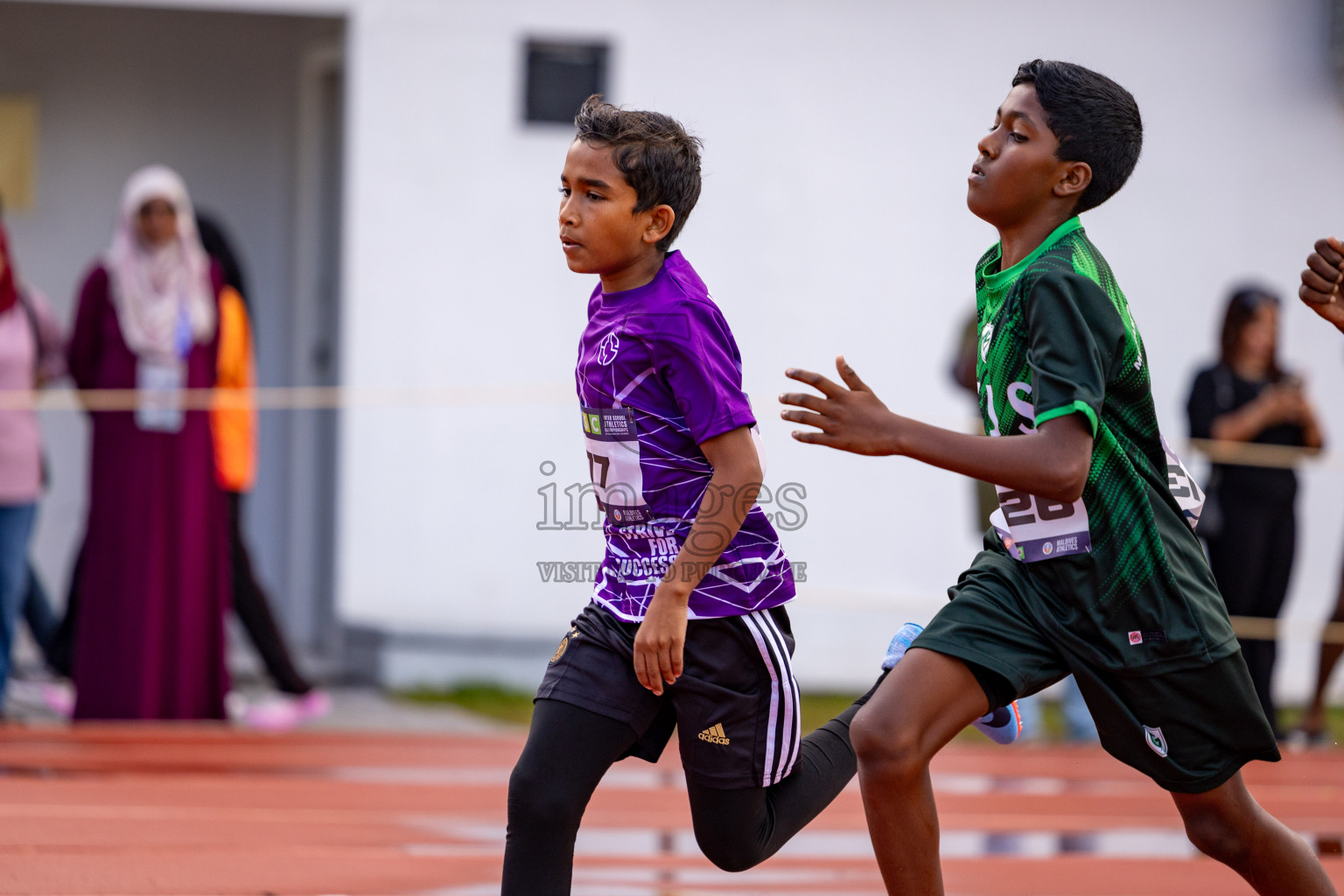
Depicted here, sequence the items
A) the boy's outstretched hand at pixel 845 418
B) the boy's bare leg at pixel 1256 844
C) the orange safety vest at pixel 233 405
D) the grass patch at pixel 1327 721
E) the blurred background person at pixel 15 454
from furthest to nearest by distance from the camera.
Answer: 1. the grass patch at pixel 1327 721
2. the orange safety vest at pixel 233 405
3. the blurred background person at pixel 15 454
4. the boy's bare leg at pixel 1256 844
5. the boy's outstretched hand at pixel 845 418

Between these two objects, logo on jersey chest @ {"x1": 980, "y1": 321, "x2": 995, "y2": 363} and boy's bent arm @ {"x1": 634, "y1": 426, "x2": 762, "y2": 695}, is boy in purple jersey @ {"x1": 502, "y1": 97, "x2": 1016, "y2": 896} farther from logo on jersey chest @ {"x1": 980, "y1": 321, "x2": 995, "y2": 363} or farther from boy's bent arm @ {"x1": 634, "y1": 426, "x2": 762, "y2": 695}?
logo on jersey chest @ {"x1": 980, "y1": 321, "x2": 995, "y2": 363}

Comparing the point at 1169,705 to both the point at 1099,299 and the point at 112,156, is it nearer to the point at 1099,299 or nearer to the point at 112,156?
the point at 1099,299

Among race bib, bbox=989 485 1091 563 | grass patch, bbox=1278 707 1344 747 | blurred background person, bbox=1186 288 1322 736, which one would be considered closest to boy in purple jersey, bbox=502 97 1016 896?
race bib, bbox=989 485 1091 563

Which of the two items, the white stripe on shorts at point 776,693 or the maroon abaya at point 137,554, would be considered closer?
the white stripe on shorts at point 776,693

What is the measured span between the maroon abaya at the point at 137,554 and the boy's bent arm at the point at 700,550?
4.48m

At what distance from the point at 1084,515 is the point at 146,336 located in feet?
16.3

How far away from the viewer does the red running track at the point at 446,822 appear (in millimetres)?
4207

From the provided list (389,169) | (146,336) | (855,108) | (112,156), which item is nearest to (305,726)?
(146,336)

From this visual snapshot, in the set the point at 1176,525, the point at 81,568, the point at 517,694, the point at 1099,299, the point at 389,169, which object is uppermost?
the point at 389,169

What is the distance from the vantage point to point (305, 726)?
7164 mm

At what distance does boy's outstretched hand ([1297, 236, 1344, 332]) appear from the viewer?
10.2ft

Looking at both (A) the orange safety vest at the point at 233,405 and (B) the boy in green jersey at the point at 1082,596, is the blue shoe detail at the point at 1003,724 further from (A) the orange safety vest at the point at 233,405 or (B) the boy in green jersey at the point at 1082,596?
(A) the orange safety vest at the point at 233,405

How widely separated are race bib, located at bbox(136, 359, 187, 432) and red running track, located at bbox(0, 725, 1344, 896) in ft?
4.16

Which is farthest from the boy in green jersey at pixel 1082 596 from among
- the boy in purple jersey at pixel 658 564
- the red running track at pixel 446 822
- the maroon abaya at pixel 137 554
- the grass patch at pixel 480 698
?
the grass patch at pixel 480 698
